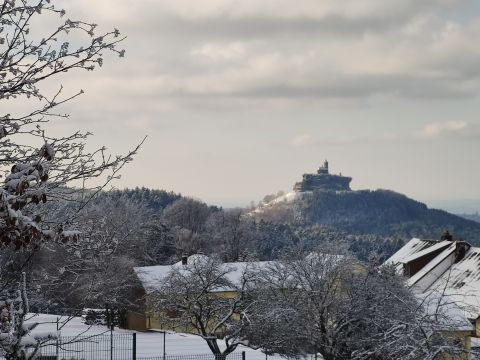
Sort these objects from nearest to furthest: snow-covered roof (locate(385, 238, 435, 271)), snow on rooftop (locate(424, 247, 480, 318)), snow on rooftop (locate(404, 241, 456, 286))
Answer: snow on rooftop (locate(424, 247, 480, 318))
snow on rooftop (locate(404, 241, 456, 286))
snow-covered roof (locate(385, 238, 435, 271))

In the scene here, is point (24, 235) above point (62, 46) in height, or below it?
below

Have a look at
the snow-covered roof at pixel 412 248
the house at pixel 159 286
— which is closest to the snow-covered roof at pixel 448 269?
the snow-covered roof at pixel 412 248

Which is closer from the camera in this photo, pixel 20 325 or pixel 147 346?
pixel 20 325

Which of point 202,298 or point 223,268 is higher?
point 223,268

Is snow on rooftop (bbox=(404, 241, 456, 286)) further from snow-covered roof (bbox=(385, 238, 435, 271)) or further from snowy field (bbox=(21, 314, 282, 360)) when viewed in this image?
snowy field (bbox=(21, 314, 282, 360))

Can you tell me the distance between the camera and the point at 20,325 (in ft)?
34.9

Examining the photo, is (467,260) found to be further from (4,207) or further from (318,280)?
(4,207)

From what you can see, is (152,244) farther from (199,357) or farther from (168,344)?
(199,357)

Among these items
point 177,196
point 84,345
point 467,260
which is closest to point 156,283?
point 84,345

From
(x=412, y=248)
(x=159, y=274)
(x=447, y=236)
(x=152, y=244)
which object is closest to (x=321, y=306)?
(x=159, y=274)

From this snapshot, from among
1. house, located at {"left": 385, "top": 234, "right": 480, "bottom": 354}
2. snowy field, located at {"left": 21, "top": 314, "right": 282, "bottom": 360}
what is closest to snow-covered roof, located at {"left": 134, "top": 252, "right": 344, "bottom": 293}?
snowy field, located at {"left": 21, "top": 314, "right": 282, "bottom": 360}

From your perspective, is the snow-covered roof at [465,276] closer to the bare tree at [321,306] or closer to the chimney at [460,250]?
the chimney at [460,250]

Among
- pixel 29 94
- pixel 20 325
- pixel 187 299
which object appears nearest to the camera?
pixel 29 94

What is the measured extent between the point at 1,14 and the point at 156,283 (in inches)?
1509
